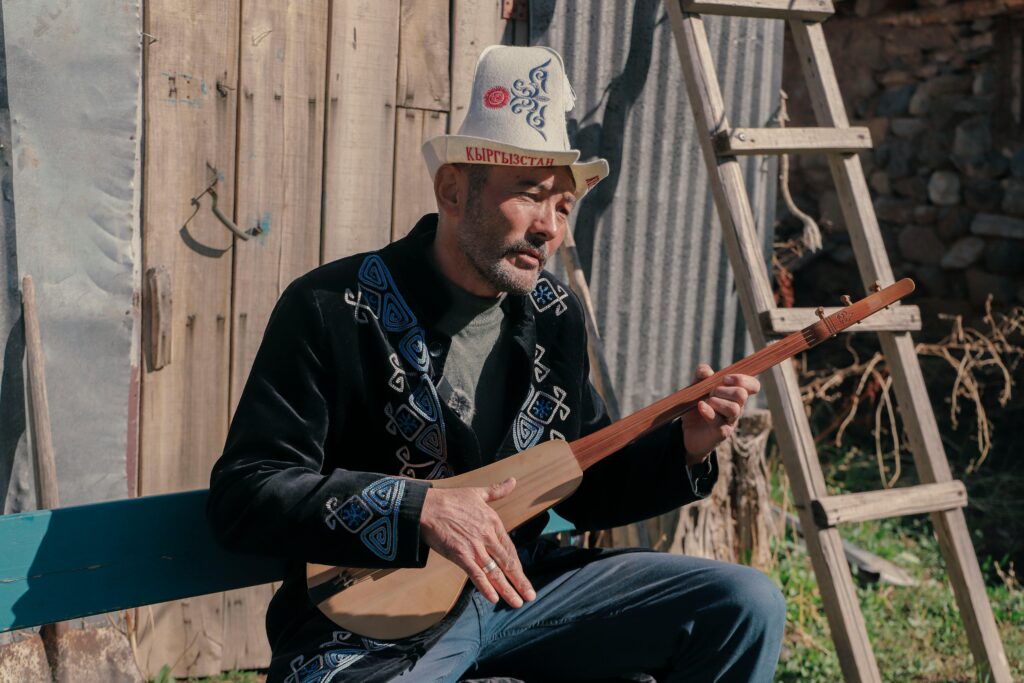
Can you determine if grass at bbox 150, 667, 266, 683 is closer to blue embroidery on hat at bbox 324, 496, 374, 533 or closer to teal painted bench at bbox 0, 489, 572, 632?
teal painted bench at bbox 0, 489, 572, 632

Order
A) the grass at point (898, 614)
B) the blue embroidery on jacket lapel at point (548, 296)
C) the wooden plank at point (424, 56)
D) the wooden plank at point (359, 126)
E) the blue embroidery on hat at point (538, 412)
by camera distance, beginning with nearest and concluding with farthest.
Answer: the blue embroidery on hat at point (538, 412)
the blue embroidery on jacket lapel at point (548, 296)
the wooden plank at point (359, 126)
the wooden plank at point (424, 56)
the grass at point (898, 614)

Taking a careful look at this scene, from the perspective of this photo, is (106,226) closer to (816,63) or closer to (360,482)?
(360,482)

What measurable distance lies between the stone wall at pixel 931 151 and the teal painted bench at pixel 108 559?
5010 mm

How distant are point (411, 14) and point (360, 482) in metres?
2.06

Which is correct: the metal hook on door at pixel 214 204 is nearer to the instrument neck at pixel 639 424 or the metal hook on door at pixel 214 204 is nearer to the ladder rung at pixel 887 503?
the instrument neck at pixel 639 424

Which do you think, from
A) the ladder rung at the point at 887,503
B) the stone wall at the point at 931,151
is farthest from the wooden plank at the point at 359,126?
the stone wall at the point at 931,151

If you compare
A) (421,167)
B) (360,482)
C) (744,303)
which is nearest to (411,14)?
(421,167)

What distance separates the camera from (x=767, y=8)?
3842 millimetres

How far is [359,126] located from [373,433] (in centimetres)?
159

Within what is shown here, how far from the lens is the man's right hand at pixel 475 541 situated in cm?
204

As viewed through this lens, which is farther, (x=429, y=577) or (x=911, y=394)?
(x=911, y=394)

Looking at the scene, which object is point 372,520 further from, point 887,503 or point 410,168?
point 887,503

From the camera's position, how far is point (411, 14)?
3697 millimetres

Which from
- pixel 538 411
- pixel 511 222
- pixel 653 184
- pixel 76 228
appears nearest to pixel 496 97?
pixel 511 222
